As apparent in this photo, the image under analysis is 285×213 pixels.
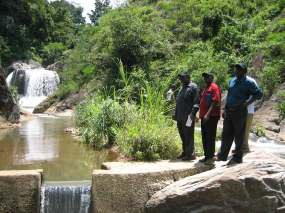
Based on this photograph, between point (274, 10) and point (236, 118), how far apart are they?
20170mm

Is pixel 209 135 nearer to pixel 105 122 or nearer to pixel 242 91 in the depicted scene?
pixel 242 91

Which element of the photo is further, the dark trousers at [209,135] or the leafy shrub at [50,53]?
the leafy shrub at [50,53]

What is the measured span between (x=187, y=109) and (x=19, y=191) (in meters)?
3.30

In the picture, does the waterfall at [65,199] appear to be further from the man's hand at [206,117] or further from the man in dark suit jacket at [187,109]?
the man's hand at [206,117]

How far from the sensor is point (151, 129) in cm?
1080

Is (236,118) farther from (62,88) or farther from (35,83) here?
(35,83)

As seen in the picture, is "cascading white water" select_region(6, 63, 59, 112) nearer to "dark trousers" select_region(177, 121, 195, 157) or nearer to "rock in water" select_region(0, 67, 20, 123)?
"rock in water" select_region(0, 67, 20, 123)

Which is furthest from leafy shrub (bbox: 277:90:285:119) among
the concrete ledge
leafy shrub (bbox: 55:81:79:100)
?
leafy shrub (bbox: 55:81:79:100)

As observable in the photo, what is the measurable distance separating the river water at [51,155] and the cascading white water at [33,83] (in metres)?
22.5

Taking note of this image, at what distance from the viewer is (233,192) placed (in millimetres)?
8133

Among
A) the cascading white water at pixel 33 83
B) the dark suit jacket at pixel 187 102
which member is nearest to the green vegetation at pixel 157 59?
the dark suit jacket at pixel 187 102

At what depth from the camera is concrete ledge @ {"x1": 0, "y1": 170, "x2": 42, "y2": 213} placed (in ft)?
28.2

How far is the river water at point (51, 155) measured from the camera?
418 inches

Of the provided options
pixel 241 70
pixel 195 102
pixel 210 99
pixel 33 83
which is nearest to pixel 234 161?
pixel 210 99
